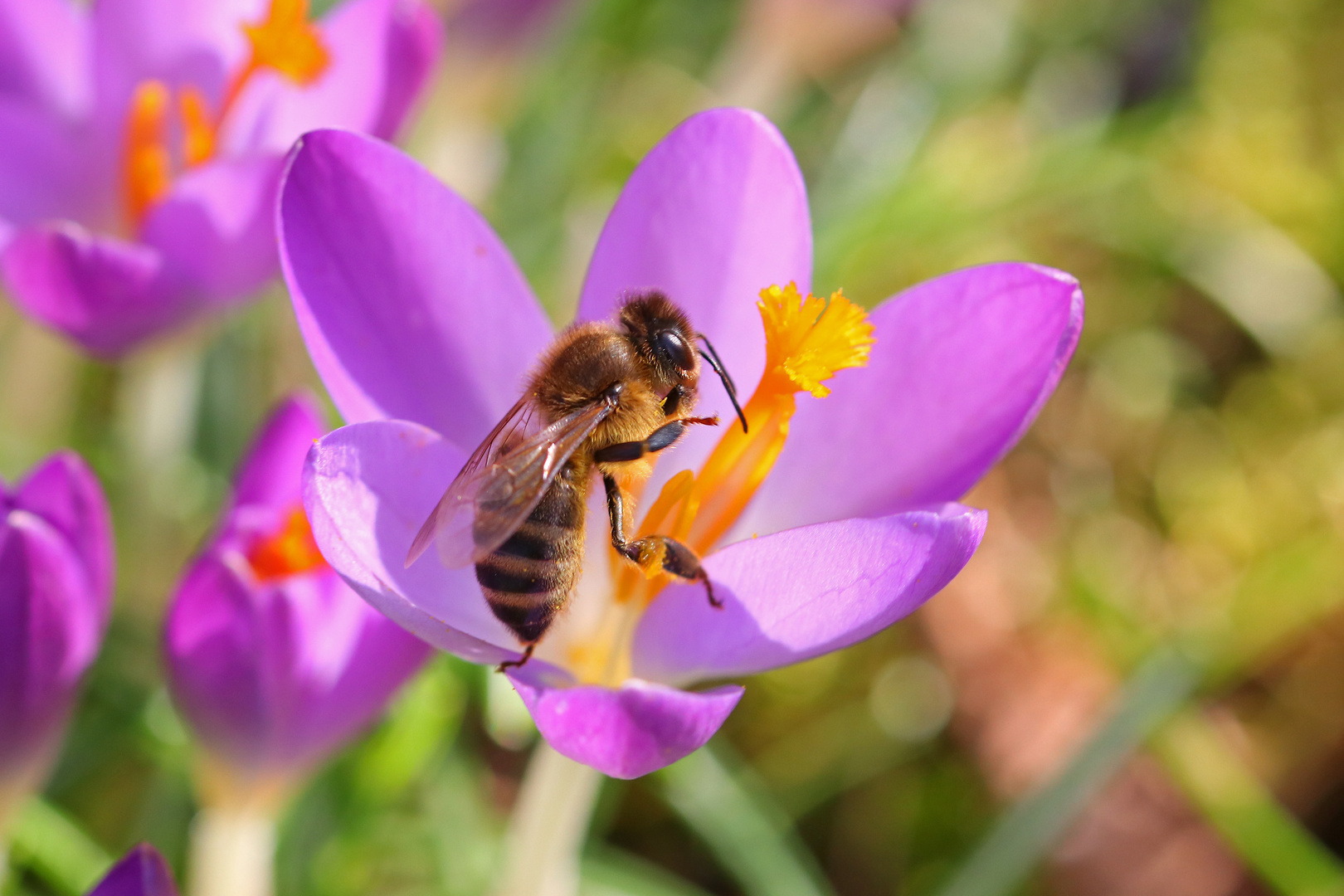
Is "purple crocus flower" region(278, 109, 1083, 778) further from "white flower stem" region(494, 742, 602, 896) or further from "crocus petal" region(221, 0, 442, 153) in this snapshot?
"crocus petal" region(221, 0, 442, 153)

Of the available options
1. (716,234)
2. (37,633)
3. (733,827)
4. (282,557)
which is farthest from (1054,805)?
(37,633)

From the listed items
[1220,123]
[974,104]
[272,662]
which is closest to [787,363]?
[272,662]

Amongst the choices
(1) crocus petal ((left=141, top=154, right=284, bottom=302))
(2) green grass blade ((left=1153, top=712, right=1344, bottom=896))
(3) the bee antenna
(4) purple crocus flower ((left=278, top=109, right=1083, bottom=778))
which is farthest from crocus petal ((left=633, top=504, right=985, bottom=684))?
(2) green grass blade ((left=1153, top=712, right=1344, bottom=896))

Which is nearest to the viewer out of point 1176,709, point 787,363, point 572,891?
point 787,363

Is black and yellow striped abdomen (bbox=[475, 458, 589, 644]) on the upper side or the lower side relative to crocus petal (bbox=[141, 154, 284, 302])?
lower

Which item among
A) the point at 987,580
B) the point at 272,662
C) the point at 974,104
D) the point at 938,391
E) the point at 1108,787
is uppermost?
the point at 938,391

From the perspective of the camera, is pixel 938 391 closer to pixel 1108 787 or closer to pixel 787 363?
pixel 787 363

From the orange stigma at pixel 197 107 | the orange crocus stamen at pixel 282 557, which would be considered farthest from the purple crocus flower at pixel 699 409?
the orange stigma at pixel 197 107

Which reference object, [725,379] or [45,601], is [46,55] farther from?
[725,379]
